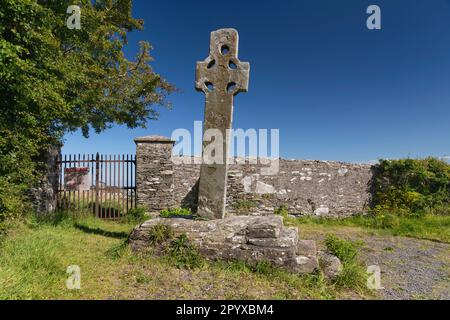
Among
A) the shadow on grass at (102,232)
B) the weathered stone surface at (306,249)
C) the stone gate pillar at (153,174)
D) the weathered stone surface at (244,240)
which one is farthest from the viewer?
the stone gate pillar at (153,174)

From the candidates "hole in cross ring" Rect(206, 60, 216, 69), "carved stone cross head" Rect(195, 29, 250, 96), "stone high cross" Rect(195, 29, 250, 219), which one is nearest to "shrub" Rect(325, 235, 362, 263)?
"stone high cross" Rect(195, 29, 250, 219)

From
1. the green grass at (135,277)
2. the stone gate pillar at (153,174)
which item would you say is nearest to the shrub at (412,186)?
the green grass at (135,277)

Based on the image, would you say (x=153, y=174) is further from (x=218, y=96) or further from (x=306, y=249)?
(x=306, y=249)

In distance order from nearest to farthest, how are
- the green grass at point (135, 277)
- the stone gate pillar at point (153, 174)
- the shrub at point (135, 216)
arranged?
the green grass at point (135, 277) → the shrub at point (135, 216) → the stone gate pillar at point (153, 174)

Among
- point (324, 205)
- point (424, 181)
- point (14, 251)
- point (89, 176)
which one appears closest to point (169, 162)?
point (89, 176)

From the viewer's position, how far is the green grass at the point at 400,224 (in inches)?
284

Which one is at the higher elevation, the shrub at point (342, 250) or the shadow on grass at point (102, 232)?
the shrub at point (342, 250)

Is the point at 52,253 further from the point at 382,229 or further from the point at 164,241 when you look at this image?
the point at 382,229

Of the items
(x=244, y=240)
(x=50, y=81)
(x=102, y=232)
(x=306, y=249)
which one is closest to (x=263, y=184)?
(x=306, y=249)

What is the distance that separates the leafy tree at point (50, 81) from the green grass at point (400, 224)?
7446 mm

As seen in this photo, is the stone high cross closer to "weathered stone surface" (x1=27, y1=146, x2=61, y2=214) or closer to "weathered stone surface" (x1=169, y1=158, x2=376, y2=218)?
"weathered stone surface" (x1=169, y1=158, x2=376, y2=218)

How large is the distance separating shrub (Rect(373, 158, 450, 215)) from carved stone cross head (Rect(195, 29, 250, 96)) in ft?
24.9

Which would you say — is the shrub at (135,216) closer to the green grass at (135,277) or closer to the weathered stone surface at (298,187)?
the weathered stone surface at (298,187)

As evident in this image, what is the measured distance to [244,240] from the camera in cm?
416
